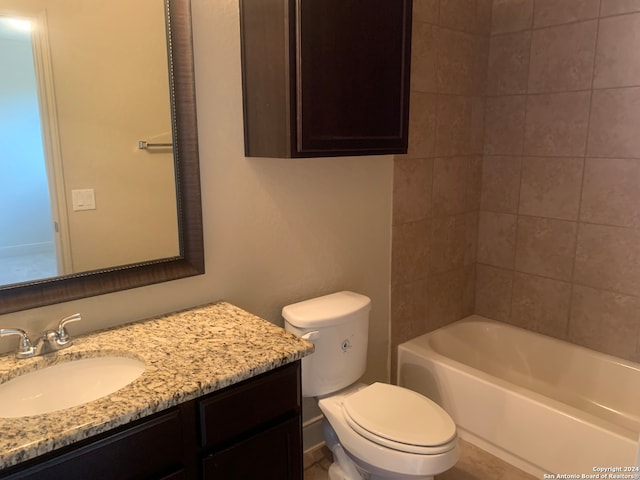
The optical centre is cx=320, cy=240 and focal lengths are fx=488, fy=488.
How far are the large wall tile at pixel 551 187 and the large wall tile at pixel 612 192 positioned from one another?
49mm

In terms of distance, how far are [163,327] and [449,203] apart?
1.66 meters

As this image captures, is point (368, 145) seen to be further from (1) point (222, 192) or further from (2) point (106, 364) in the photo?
(2) point (106, 364)

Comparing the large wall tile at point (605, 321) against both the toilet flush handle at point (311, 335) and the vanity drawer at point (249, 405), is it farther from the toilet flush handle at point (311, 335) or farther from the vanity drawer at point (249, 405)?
the vanity drawer at point (249, 405)

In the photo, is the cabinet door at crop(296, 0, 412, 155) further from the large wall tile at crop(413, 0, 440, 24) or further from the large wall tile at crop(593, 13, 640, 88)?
the large wall tile at crop(593, 13, 640, 88)

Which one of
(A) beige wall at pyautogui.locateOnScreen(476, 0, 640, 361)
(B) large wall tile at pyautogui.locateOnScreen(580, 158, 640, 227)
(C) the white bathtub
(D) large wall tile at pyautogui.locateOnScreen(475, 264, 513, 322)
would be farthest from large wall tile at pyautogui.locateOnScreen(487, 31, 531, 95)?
(C) the white bathtub

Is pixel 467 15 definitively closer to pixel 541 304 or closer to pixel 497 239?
pixel 497 239

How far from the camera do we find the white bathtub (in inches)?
76.0

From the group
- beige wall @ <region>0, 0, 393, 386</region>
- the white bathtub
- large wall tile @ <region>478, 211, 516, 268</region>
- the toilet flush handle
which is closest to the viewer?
beige wall @ <region>0, 0, 393, 386</region>

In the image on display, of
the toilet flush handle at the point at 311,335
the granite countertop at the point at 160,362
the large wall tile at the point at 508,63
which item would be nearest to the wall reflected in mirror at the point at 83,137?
the granite countertop at the point at 160,362

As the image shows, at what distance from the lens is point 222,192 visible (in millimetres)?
1771

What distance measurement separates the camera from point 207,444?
4.20ft

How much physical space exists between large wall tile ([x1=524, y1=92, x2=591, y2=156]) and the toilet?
131 cm

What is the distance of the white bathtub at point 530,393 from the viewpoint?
1.93m

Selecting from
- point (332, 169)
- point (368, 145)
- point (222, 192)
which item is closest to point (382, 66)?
point (368, 145)
